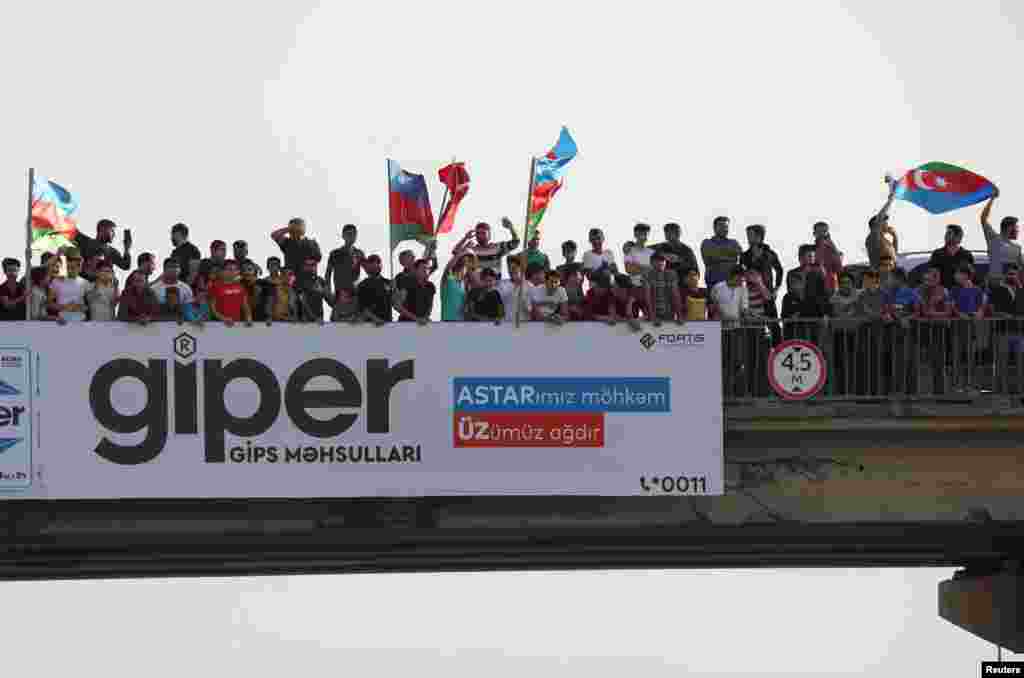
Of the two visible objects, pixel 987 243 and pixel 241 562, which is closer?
pixel 987 243

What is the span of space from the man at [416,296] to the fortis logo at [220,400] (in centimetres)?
59

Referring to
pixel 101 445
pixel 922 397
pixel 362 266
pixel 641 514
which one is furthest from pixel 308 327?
pixel 922 397

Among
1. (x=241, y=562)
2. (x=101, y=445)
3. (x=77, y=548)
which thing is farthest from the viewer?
(x=241, y=562)

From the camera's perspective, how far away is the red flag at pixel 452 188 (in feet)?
89.8

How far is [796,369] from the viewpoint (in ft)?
85.5

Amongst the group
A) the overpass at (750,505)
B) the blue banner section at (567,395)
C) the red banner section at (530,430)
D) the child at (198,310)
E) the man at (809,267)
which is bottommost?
the overpass at (750,505)

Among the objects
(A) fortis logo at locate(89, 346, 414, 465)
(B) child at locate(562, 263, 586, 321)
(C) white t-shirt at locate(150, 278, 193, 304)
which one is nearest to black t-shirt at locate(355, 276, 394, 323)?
(A) fortis logo at locate(89, 346, 414, 465)

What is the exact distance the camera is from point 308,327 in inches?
1016

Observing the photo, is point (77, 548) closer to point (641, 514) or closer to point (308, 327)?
point (308, 327)

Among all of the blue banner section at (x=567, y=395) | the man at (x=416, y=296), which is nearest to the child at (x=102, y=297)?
the man at (x=416, y=296)

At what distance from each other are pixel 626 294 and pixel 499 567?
7.62m

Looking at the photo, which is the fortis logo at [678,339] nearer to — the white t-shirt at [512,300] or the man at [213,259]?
the white t-shirt at [512,300]

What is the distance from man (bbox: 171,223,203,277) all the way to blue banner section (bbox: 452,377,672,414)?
3407 millimetres

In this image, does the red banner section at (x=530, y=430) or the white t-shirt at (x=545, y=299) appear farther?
the white t-shirt at (x=545, y=299)
